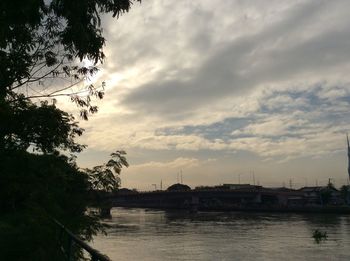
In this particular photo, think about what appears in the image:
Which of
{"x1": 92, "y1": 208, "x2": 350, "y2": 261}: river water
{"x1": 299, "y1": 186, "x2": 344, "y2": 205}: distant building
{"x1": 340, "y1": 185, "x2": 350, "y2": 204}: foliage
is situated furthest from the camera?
{"x1": 299, "y1": 186, "x2": 344, "y2": 205}: distant building

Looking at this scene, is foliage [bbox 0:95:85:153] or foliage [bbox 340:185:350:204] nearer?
foliage [bbox 0:95:85:153]

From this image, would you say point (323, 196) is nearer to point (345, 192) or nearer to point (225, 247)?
point (345, 192)

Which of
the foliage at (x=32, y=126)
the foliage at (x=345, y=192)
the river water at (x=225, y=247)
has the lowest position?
the river water at (x=225, y=247)

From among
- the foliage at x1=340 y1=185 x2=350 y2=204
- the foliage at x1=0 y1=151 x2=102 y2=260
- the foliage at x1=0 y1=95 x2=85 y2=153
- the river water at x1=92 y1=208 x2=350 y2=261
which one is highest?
the foliage at x1=340 y1=185 x2=350 y2=204

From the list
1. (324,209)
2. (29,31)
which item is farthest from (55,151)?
(324,209)

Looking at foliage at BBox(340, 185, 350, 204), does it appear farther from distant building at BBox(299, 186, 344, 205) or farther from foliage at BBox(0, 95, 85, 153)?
foliage at BBox(0, 95, 85, 153)

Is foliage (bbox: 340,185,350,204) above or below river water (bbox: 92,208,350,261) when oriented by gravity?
above

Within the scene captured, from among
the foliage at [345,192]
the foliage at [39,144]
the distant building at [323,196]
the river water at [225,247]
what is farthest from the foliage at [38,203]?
the foliage at [345,192]

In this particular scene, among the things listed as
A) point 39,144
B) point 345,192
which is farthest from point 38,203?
point 345,192

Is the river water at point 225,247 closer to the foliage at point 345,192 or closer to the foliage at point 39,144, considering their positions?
the foliage at point 39,144

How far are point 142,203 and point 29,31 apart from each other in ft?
625

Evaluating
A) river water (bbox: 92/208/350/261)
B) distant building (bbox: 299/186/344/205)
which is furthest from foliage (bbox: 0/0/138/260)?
distant building (bbox: 299/186/344/205)

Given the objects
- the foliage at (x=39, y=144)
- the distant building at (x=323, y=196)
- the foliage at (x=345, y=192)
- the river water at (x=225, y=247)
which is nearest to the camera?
the foliage at (x=39, y=144)

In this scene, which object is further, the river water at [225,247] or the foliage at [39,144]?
the river water at [225,247]
